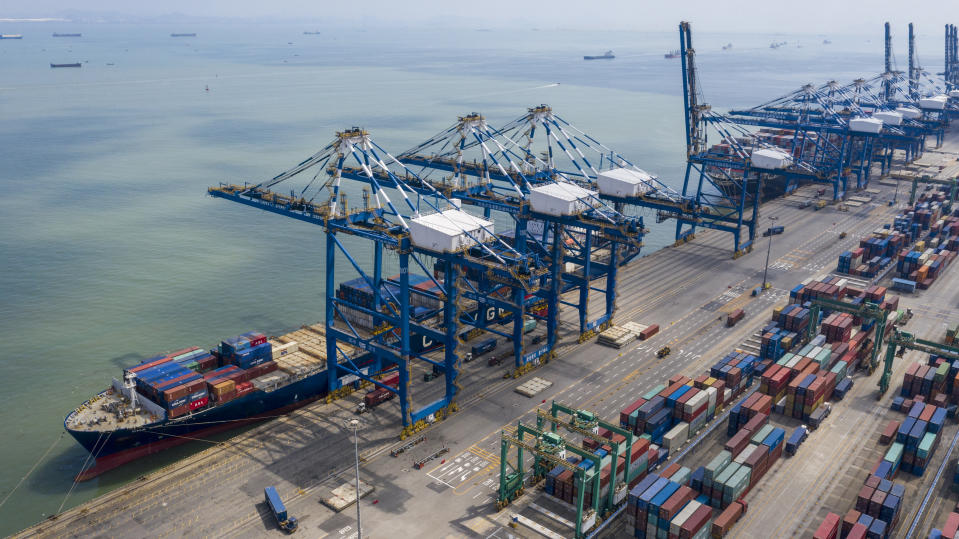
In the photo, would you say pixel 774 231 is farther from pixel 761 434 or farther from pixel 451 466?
pixel 451 466

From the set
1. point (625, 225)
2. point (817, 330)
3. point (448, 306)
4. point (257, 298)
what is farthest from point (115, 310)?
point (817, 330)

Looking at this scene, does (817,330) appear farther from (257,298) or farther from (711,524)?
(257,298)

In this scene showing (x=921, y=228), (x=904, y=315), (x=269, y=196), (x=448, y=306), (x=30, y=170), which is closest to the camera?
(x=448, y=306)

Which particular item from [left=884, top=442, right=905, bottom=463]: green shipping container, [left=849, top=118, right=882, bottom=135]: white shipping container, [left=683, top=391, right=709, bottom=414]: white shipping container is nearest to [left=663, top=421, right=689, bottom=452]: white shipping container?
[left=683, top=391, right=709, bottom=414]: white shipping container

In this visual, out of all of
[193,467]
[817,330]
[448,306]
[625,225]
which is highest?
[625,225]

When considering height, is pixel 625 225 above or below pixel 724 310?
above

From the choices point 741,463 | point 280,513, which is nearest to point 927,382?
point 741,463
